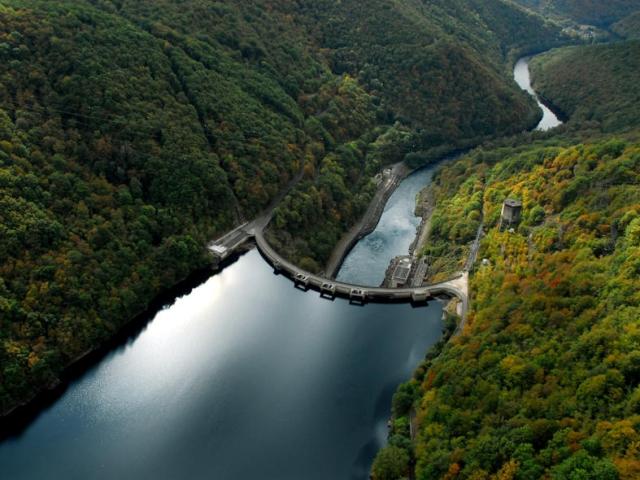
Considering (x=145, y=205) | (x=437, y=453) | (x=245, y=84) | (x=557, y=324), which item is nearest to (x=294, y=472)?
(x=437, y=453)

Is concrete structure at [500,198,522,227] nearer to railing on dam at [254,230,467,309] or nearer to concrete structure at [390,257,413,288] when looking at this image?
railing on dam at [254,230,467,309]

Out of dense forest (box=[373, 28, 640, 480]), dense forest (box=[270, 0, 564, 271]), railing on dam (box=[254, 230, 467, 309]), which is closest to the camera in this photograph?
dense forest (box=[373, 28, 640, 480])

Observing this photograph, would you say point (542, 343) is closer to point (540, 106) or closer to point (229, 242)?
point (229, 242)

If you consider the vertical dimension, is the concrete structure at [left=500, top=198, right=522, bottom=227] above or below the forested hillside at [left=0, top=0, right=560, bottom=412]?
above

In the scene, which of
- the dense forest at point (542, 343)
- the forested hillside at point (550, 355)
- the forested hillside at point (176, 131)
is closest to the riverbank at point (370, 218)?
the forested hillside at point (176, 131)

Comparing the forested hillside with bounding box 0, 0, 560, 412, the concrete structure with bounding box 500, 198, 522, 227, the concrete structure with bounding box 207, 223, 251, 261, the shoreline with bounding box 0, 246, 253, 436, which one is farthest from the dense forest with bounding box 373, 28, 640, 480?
the shoreline with bounding box 0, 246, 253, 436

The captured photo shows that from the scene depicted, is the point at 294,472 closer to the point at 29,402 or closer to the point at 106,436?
the point at 106,436
